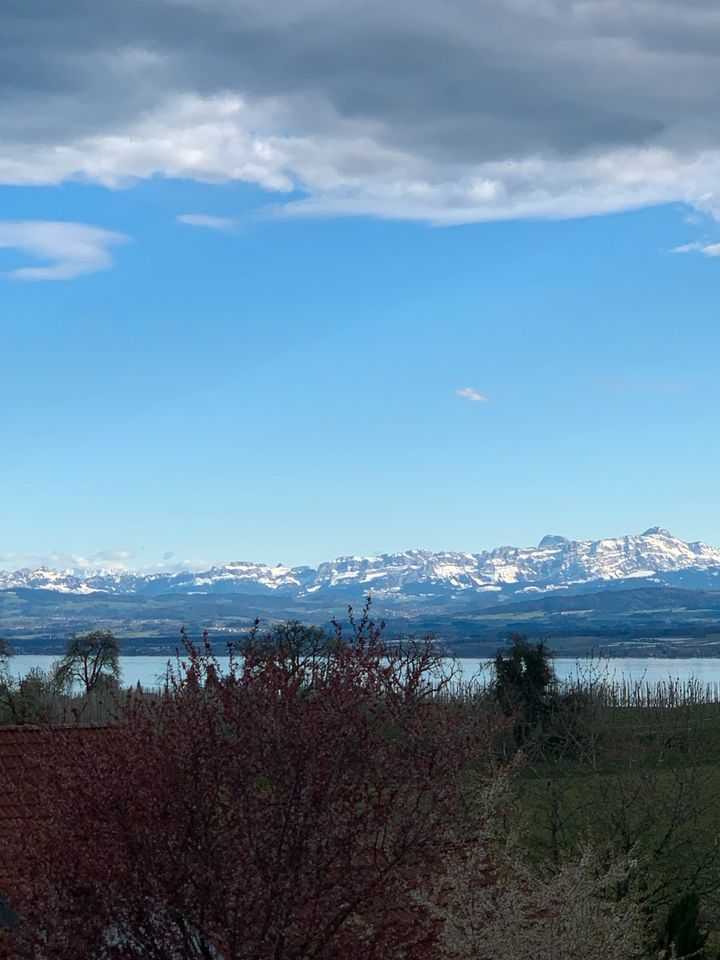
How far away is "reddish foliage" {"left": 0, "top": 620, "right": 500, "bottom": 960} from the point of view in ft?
34.9

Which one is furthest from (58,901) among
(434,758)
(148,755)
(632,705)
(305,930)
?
(632,705)

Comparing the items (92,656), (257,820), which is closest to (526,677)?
(257,820)

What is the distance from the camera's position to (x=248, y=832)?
35.0ft

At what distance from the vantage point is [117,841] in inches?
426

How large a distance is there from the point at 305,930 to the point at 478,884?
3187 millimetres

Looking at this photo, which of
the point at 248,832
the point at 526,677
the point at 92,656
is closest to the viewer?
the point at 248,832

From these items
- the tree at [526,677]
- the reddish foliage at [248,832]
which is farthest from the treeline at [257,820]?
the tree at [526,677]

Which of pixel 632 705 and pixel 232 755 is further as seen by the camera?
pixel 632 705

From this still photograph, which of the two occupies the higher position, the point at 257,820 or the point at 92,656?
the point at 257,820

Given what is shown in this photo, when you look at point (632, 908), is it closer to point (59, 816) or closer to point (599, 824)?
point (59, 816)

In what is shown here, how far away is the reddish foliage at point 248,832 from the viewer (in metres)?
10.6

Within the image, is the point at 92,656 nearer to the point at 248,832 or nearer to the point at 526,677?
the point at 526,677

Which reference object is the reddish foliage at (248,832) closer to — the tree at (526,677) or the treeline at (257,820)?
the treeline at (257,820)

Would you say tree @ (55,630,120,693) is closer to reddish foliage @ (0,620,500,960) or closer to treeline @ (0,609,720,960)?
treeline @ (0,609,720,960)
